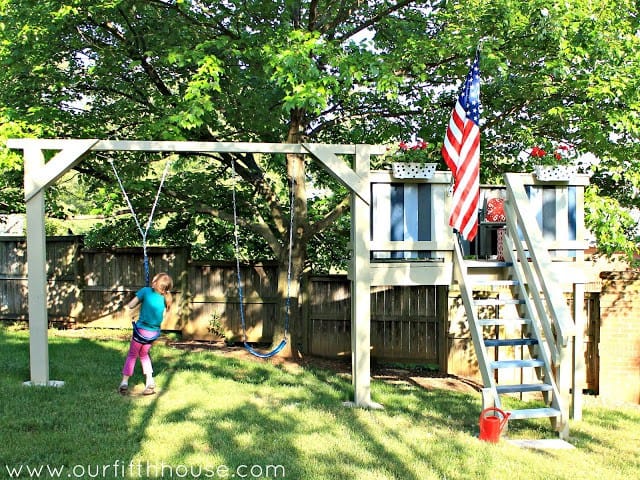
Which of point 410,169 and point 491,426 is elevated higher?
point 410,169

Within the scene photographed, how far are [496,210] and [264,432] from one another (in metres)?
4.13

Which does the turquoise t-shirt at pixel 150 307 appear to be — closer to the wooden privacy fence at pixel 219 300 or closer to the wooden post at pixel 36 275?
the wooden post at pixel 36 275

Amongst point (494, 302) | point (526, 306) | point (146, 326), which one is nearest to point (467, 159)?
point (494, 302)

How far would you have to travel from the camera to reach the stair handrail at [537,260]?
20.4 ft

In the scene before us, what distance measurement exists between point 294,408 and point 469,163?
323cm

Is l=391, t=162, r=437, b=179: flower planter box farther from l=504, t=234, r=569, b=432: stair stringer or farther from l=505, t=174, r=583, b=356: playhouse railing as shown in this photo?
l=504, t=234, r=569, b=432: stair stringer

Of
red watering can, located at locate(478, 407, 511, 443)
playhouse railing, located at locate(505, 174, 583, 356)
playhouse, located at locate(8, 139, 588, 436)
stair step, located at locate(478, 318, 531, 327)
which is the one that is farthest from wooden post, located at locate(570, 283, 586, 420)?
red watering can, located at locate(478, 407, 511, 443)

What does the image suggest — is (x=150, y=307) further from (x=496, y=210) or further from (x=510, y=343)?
(x=496, y=210)

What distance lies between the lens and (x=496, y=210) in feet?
26.6

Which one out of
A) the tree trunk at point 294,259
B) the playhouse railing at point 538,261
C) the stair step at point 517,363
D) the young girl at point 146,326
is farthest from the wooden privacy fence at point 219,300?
the young girl at point 146,326

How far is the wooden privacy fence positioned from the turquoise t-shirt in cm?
364

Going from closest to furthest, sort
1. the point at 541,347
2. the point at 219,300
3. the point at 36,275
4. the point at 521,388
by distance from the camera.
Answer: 1. the point at 521,388
2. the point at 541,347
3. the point at 36,275
4. the point at 219,300

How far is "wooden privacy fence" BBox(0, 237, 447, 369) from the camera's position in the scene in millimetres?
10383

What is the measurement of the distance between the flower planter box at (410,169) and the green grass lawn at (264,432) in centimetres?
264
